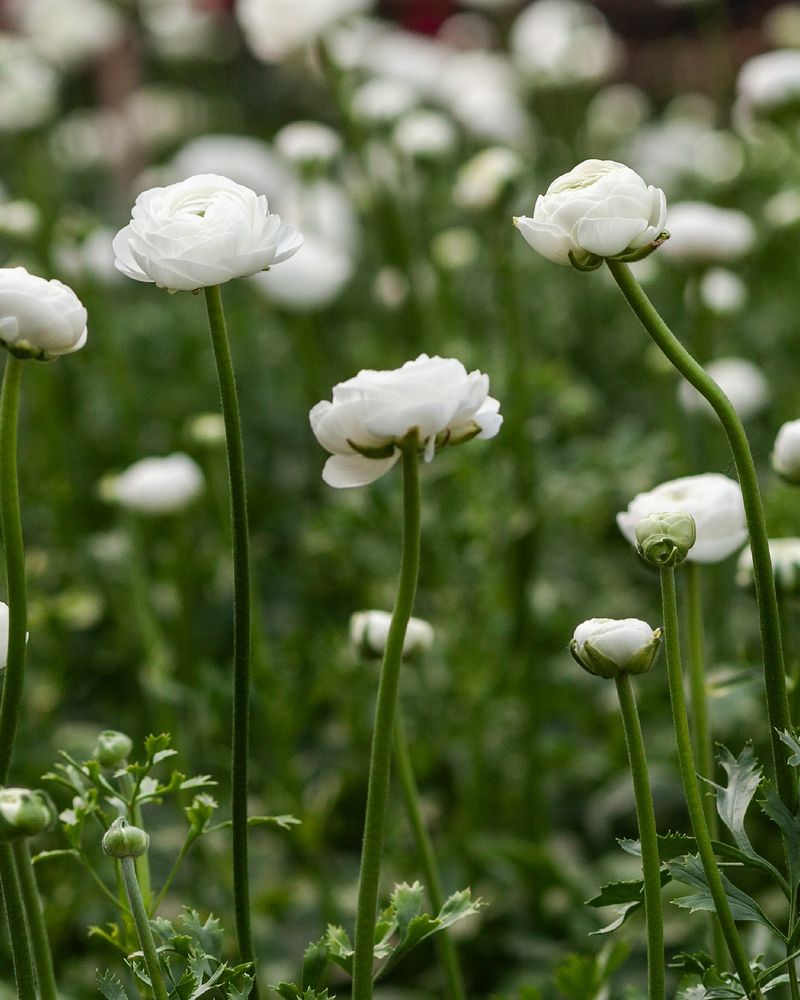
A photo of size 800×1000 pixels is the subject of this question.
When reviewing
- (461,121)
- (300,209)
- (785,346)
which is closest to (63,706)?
(300,209)

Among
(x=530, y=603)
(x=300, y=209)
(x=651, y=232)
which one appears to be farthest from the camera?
(x=300, y=209)

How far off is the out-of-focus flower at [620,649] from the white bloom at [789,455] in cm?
24

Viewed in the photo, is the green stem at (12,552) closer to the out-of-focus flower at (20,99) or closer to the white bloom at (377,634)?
the white bloom at (377,634)

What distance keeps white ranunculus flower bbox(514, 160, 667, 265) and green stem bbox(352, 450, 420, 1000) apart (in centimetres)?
13

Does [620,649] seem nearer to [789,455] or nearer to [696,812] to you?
[696,812]

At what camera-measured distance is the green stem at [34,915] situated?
23.0 inches


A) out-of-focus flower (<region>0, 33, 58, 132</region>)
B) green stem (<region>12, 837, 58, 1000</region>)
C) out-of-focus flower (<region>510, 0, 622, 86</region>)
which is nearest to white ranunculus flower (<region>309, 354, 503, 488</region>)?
green stem (<region>12, 837, 58, 1000</region>)

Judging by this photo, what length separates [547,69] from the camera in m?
2.68

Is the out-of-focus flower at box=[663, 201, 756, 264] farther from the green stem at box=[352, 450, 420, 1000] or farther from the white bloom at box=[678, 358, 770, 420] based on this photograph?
the green stem at box=[352, 450, 420, 1000]

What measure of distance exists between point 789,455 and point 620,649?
0.87 feet

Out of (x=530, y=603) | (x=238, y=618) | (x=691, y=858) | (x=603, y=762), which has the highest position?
(x=238, y=618)

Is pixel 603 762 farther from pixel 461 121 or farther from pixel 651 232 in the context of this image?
pixel 461 121

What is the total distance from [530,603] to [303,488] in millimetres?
728

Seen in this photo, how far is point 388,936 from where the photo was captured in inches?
27.4
